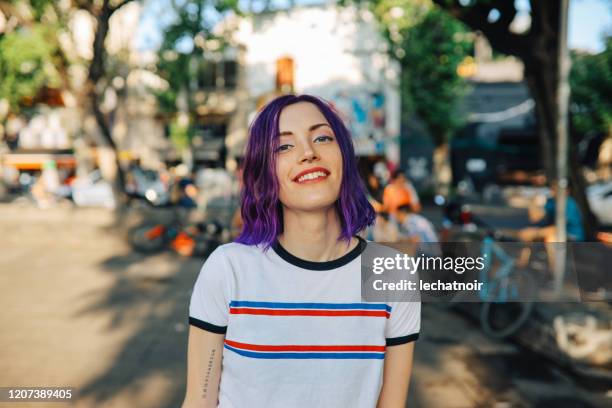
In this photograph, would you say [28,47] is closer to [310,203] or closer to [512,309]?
[512,309]

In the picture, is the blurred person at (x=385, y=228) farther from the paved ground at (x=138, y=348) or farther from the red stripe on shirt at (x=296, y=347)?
the red stripe on shirt at (x=296, y=347)

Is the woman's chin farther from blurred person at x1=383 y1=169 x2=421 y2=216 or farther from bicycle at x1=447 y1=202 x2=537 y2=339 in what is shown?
blurred person at x1=383 y1=169 x2=421 y2=216

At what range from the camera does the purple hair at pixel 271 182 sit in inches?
55.7

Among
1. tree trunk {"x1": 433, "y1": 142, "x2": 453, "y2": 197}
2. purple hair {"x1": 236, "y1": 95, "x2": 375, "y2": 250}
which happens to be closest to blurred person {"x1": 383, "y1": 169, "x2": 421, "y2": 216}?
purple hair {"x1": 236, "y1": 95, "x2": 375, "y2": 250}

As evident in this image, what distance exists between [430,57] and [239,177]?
19491 millimetres

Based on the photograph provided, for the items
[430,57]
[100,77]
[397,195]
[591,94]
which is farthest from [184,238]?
[591,94]

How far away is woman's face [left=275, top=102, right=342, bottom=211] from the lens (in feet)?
4.46

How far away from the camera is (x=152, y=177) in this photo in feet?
69.6

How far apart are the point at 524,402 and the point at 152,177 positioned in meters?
19.6

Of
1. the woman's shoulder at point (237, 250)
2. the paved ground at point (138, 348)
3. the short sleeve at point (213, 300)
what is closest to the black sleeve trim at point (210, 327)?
the short sleeve at point (213, 300)

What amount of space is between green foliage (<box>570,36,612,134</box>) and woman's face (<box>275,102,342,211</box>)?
62.9ft

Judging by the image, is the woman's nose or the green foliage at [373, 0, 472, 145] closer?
the woman's nose

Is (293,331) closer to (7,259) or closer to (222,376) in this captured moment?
(222,376)

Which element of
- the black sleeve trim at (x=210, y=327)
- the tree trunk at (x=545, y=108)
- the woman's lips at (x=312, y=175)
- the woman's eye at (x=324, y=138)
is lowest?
the black sleeve trim at (x=210, y=327)
